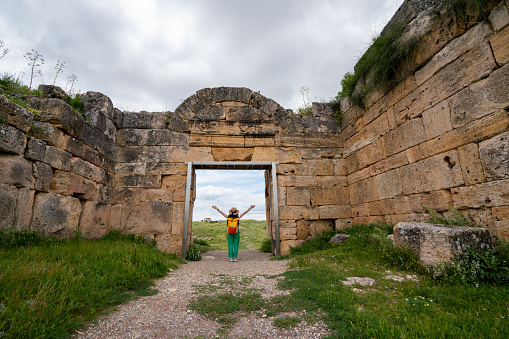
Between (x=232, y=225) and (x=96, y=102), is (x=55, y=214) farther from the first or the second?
(x=232, y=225)

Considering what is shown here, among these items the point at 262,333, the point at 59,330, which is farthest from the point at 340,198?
the point at 59,330

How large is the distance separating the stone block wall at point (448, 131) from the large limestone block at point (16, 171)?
24.0 feet

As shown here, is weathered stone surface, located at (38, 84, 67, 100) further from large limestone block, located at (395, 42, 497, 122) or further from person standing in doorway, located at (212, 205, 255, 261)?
large limestone block, located at (395, 42, 497, 122)

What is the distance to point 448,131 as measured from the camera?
448 centimetres

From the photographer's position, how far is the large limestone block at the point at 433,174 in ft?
14.3

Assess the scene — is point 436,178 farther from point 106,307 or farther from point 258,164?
point 106,307

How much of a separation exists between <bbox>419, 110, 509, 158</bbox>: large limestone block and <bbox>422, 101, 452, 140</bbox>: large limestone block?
114 mm

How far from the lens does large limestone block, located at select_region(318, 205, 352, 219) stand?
7445 mm

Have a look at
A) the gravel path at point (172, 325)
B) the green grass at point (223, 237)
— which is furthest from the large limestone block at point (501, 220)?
the green grass at point (223, 237)

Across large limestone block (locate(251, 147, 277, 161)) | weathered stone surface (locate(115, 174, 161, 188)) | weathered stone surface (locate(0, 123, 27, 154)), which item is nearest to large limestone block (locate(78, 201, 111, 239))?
weathered stone surface (locate(115, 174, 161, 188))

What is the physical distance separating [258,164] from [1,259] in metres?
5.67

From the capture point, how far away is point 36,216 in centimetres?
443

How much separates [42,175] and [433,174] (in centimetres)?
739

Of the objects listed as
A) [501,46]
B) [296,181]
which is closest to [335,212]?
[296,181]
